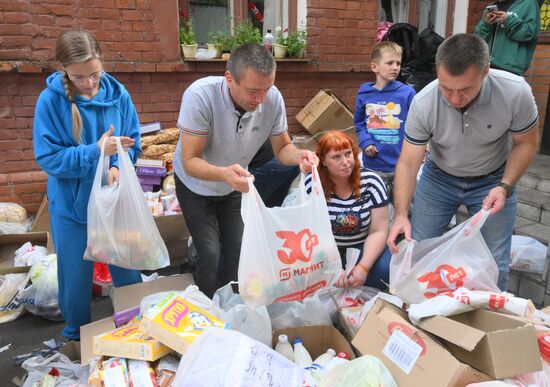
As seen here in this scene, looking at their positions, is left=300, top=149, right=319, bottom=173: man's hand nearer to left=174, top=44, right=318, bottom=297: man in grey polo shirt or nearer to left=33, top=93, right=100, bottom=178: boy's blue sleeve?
left=174, top=44, right=318, bottom=297: man in grey polo shirt

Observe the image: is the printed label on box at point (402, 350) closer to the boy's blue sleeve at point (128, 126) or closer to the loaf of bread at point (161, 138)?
the boy's blue sleeve at point (128, 126)

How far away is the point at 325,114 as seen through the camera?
4523 mm

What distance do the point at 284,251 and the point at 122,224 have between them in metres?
0.91

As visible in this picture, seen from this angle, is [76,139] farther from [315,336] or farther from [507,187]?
[507,187]

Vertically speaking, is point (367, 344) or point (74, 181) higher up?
point (74, 181)

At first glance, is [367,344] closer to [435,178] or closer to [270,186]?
[435,178]

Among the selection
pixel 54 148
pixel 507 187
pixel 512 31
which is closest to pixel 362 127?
pixel 507 187

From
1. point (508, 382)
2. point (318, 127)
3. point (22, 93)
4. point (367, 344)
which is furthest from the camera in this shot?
point (318, 127)

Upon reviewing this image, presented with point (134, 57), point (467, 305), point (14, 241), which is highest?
point (134, 57)

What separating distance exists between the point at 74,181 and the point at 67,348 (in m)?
0.80

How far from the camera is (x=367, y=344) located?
1.67 meters

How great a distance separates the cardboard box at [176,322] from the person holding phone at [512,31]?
3.66m

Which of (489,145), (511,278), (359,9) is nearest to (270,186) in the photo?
(489,145)

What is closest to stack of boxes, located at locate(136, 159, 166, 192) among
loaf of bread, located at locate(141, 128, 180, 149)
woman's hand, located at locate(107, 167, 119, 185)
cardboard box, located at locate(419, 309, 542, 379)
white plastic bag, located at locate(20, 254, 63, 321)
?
loaf of bread, located at locate(141, 128, 180, 149)
